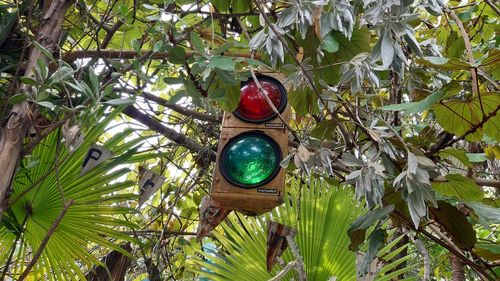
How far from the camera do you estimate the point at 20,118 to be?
932mm

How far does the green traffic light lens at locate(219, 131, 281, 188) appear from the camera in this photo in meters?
0.94

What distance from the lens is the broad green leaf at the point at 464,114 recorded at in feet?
2.96

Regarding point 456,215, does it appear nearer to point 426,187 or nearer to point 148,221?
point 426,187

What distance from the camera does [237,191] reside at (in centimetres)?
93

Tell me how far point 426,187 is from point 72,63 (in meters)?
0.85

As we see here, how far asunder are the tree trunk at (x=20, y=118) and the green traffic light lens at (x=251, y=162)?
0.37m

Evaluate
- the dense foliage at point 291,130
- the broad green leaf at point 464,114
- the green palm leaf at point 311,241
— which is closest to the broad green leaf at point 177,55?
the dense foliage at point 291,130

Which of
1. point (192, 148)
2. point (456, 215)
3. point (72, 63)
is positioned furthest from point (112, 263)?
point (456, 215)

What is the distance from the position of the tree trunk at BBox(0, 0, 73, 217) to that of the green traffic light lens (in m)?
0.37

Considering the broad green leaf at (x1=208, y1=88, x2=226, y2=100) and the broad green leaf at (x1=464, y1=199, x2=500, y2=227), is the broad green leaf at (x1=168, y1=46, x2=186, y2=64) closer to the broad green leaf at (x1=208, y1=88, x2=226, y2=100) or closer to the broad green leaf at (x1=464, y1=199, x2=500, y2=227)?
the broad green leaf at (x1=208, y1=88, x2=226, y2=100)

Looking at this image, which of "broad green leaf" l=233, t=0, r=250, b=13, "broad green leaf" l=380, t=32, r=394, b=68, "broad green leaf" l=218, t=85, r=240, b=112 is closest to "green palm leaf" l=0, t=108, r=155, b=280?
"broad green leaf" l=218, t=85, r=240, b=112

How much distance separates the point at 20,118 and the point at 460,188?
33.3 inches

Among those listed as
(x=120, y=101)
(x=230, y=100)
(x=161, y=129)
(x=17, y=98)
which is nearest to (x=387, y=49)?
(x=230, y=100)

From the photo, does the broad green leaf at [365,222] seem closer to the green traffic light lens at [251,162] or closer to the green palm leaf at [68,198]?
the green traffic light lens at [251,162]
